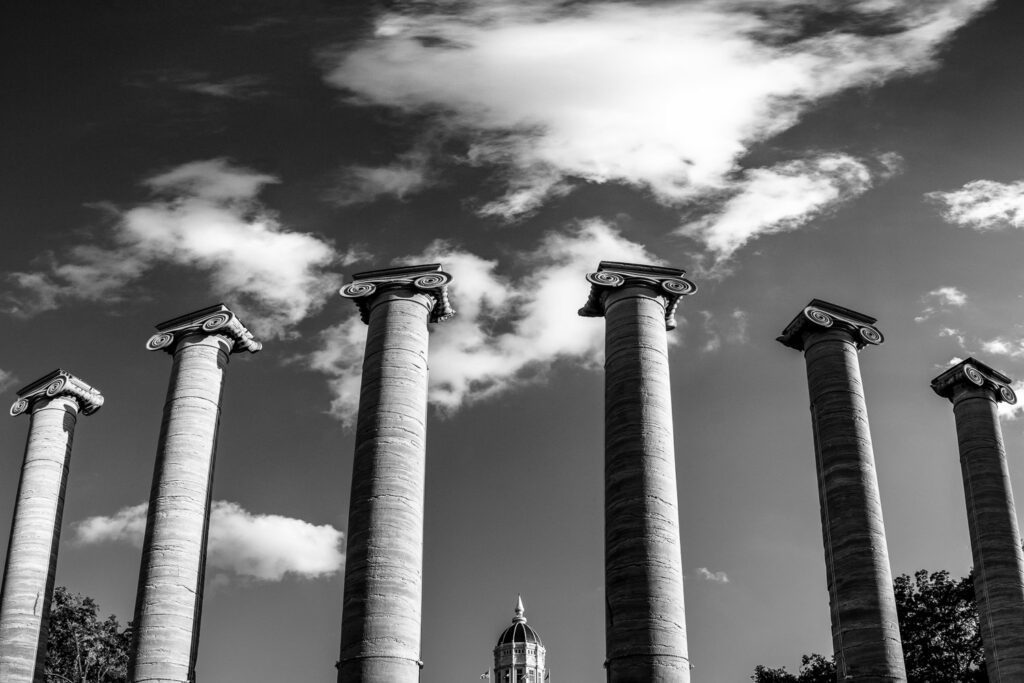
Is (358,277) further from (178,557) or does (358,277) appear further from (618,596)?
(618,596)

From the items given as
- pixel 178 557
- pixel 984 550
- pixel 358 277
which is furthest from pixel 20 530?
pixel 984 550

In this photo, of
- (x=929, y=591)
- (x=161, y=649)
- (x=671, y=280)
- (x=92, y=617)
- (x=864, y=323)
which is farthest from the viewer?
(x=92, y=617)

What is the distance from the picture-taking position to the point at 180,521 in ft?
123

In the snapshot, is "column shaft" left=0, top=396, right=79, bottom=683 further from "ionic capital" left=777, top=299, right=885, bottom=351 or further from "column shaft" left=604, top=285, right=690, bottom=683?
"ionic capital" left=777, top=299, right=885, bottom=351

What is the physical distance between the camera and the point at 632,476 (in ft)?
113

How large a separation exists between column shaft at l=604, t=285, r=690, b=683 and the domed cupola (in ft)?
543

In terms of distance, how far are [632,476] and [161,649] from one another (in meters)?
16.1

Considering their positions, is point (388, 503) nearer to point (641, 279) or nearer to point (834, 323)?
point (641, 279)

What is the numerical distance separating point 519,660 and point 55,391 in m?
160

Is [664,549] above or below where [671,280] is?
below

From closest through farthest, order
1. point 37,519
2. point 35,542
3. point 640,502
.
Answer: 1. point 640,502
2. point 35,542
3. point 37,519

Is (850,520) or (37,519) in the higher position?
(37,519)

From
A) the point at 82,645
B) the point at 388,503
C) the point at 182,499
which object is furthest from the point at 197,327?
the point at 82,645

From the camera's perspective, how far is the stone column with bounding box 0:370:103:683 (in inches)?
1636
